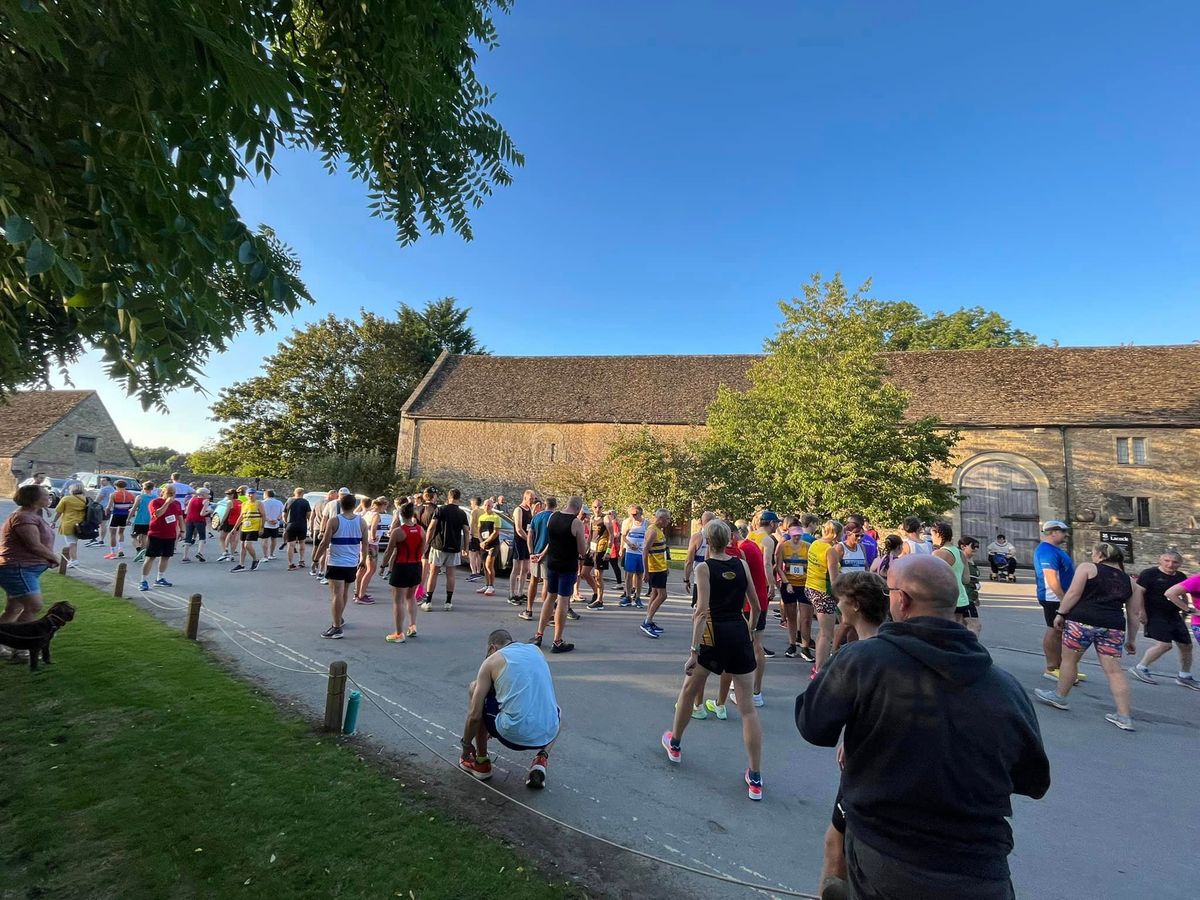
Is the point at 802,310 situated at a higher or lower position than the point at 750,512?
higher

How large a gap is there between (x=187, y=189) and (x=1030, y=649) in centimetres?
1170

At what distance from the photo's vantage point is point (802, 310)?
23.4m

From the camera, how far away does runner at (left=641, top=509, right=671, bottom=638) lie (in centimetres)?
913

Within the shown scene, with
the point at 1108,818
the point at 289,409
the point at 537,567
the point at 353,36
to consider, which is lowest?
the point at 1108,818

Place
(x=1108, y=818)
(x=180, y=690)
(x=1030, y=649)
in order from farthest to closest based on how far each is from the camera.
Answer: (x=1030, y=649)
(x=180, y=690)
(x=1108, y=818)

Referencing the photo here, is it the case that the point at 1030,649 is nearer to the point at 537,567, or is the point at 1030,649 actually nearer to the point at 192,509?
the point at 537,567

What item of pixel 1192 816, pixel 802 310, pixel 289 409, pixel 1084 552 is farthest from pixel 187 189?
pixel 289 409

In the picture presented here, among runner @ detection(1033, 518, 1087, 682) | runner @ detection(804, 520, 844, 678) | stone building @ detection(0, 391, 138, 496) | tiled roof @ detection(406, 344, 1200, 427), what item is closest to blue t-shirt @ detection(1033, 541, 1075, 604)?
runner @ detection(1033, 518, 1087, 682)

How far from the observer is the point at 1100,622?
5859mm

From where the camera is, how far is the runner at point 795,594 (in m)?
8.01

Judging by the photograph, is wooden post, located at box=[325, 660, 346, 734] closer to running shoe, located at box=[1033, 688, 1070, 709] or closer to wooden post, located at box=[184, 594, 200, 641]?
wooden post, located at box=[184, 594, 200, 641]

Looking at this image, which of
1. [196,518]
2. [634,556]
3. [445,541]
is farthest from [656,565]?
[196,518]

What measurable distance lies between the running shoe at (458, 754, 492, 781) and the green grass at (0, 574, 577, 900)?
1.31 ft

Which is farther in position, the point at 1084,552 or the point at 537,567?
the point at 1084,552
